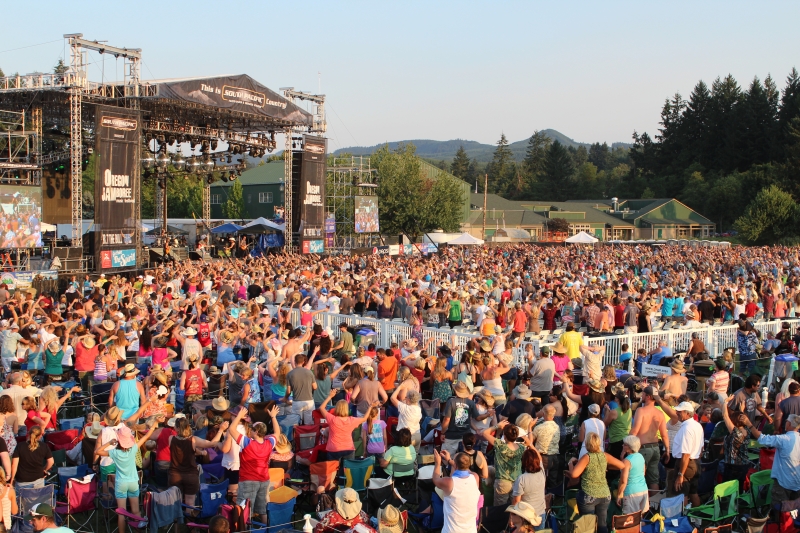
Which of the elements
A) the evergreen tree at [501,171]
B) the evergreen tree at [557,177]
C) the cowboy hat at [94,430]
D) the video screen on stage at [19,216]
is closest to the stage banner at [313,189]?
the video screen on stage at [19,216]

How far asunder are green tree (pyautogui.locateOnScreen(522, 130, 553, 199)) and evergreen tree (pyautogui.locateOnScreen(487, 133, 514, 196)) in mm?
2809

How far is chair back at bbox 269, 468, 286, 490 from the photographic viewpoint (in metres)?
6.35

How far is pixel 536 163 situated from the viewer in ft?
375

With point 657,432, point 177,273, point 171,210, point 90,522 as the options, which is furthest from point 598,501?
point 171,210

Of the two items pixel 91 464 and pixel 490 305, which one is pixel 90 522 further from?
pixel 490 305

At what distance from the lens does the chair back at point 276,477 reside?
250 inches

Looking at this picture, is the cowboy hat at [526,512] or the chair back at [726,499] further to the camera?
the chair back at [726,499]

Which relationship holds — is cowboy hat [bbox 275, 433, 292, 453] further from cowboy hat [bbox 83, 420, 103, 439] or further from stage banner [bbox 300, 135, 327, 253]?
stage banner [bbox 300, 135, 327, 253]

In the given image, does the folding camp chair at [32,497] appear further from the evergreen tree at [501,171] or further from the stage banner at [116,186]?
the evergreen tree at [501,171]

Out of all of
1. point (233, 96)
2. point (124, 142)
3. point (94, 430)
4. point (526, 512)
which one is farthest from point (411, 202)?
point (526, 512)

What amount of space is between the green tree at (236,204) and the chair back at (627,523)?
47.8 metres

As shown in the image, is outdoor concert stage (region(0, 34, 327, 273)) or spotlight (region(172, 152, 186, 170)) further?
spotlight (region(172, 152, 186, 170))

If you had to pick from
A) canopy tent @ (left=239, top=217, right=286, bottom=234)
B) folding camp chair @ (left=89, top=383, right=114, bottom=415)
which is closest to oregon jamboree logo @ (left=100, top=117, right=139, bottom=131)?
Result: canopy tent @ (left=239, top=217, right=286, bottom=234)

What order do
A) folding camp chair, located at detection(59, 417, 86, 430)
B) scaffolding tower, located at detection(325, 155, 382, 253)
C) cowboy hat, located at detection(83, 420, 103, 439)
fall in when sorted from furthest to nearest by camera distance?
scaffolding tower, located at detection(325, 155, 382, 253) → folding camp chair, located at detection(59, 417, 86, 430) → cowboy hat, located at detection(83, 420, 103, 439)
